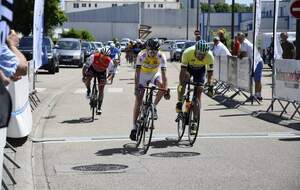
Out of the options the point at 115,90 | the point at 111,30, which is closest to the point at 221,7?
the point at 111,30

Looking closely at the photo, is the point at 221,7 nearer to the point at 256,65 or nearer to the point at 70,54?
the point at 70,54

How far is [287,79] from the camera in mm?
14672

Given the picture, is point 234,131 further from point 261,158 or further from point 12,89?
point 12,89

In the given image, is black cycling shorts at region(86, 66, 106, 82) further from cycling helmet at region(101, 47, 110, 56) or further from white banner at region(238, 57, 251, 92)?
white banner at region(238, 57, 251, 92)

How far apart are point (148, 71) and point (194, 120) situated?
3.62 feet

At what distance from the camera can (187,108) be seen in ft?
35.9

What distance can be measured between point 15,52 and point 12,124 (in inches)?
179

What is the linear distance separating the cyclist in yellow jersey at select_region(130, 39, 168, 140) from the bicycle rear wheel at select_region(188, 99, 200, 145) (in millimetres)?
564

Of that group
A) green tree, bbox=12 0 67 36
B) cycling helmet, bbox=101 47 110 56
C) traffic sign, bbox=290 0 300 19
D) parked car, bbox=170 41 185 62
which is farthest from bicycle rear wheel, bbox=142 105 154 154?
parked car, bbox=170 41 185 62

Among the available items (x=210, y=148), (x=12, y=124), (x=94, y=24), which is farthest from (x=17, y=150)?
(x=94, y=24)

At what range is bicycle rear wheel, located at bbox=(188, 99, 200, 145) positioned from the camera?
421 inches

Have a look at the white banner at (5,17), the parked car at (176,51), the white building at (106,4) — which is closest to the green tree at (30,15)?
the parked car at (176,51)

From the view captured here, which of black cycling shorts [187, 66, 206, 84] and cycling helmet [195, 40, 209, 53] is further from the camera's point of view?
black cycling shorts [187, 66, 206, 84]

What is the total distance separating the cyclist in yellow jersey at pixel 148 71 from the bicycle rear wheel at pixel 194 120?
0.56 meters
